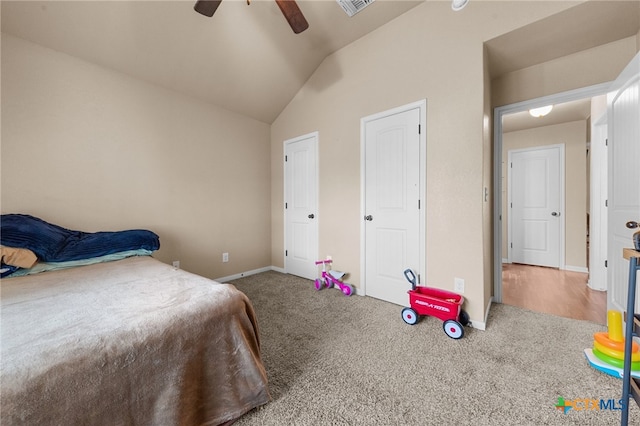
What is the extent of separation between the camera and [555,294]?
9.44 ft

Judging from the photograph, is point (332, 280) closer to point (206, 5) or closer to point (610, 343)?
point (610, 343)

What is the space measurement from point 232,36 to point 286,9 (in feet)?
3.75

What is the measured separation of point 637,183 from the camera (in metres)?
1.65

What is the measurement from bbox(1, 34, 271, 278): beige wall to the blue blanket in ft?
0.67

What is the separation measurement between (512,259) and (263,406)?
5.18 m

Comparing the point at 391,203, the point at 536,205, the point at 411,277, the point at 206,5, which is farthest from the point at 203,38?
the point at 536,205

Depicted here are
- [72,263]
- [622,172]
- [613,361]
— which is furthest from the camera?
[72,263]

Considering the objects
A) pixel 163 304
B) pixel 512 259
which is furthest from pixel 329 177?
pixel 512 259

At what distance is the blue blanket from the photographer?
1810 mm

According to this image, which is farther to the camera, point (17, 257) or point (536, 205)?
point (536, 205)

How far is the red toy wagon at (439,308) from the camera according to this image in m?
1.91

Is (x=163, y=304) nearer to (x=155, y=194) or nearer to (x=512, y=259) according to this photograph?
(x=155, y=194)

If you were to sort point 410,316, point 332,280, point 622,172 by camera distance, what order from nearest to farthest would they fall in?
point 622,172 < point 410,316 < point 332,280

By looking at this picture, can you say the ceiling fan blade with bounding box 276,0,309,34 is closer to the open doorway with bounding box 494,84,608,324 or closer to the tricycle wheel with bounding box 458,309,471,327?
the open doorway with bounding box 494,84,608,324
